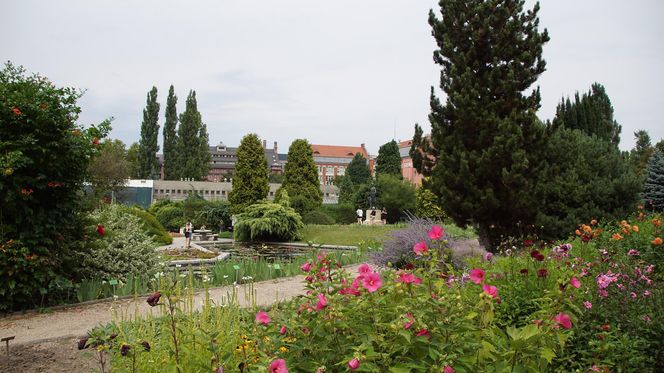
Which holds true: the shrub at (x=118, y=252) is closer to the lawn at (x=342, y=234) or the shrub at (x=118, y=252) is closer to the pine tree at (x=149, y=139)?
the lawn at (x=342, y=234)

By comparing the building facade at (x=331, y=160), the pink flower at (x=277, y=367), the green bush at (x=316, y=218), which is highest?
the building facade at (x=331, y=160)

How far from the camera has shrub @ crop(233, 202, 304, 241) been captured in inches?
760

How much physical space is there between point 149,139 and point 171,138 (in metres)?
2.46

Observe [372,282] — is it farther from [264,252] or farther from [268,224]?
[268,224]

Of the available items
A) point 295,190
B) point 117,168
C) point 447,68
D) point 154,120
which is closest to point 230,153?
point 154,120

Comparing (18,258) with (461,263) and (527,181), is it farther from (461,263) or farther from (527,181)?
(527,181)

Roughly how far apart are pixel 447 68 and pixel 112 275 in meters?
7.49

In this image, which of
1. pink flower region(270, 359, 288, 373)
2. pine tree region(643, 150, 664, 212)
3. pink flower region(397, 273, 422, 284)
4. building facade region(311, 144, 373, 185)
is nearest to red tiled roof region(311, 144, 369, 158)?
building facade region(311, 144, 373, 185)

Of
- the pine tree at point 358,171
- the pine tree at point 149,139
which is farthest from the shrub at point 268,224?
the pine tree at point 358,171

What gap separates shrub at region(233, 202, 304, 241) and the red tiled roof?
82.5 metres

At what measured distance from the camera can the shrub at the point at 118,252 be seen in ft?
21.8

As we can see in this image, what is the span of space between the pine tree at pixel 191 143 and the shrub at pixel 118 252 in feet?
151

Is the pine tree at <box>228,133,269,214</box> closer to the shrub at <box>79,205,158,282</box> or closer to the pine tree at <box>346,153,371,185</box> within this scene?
the shrub at <box>79,205,158,282</box>

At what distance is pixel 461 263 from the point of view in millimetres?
7555
